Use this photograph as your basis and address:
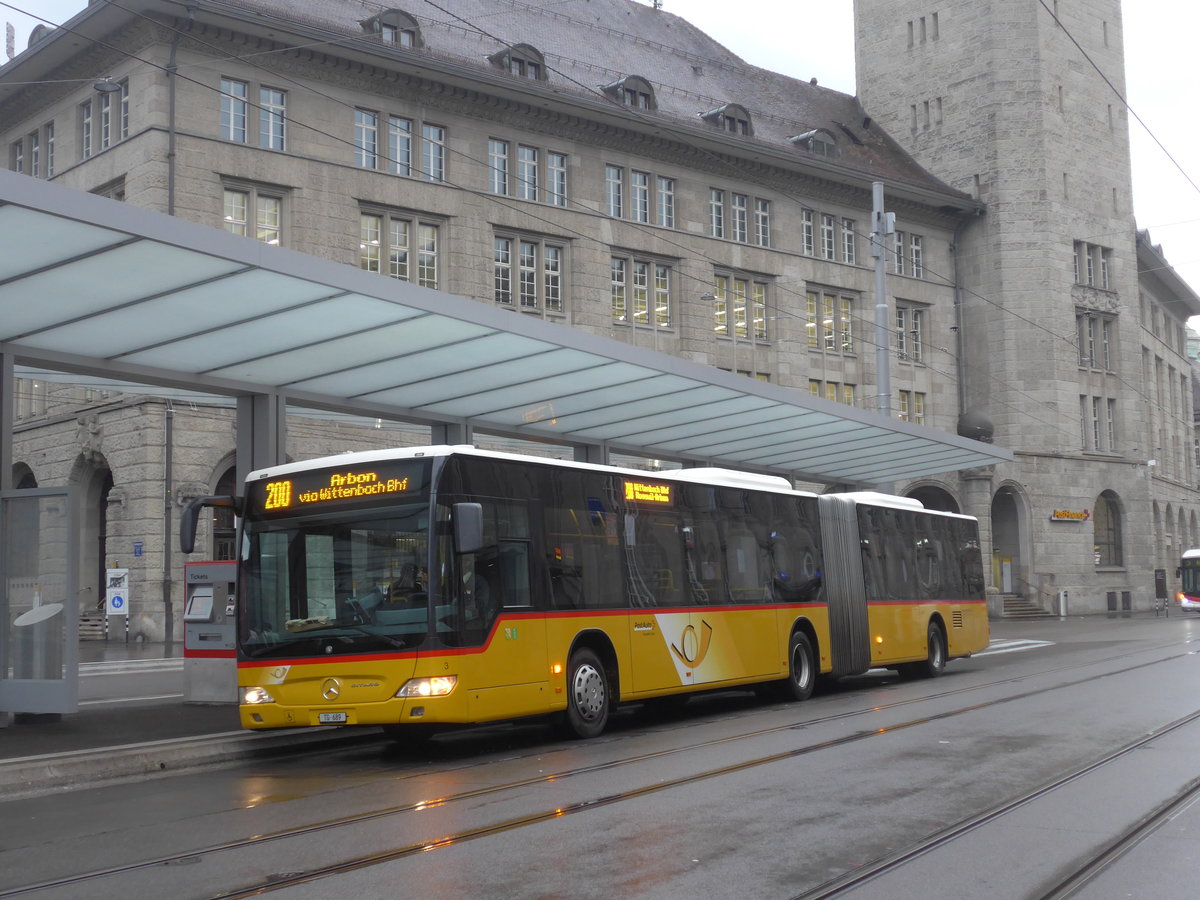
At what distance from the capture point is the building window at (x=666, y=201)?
4481 centimetres

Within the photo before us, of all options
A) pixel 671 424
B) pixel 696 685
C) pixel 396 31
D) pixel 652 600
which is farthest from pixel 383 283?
pixel 396 31

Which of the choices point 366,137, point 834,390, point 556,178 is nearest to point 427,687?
point 366,137

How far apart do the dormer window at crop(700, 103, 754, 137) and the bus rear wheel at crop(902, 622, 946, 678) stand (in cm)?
2824

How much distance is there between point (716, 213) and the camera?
46.7 metres

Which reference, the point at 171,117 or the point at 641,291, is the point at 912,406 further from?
the point at 171,117

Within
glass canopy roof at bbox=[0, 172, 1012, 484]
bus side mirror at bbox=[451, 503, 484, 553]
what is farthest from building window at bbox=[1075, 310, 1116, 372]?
bus side mirror at bbox=[451, 503, 484, 553]

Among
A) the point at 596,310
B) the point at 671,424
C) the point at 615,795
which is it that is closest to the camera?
the point at 615,795

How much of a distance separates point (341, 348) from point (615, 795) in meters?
7.64

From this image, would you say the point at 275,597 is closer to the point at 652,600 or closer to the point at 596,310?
the point at 652,600

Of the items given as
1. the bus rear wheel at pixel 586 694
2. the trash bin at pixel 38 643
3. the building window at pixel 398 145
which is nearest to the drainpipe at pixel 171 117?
the building window at pixel 398 145

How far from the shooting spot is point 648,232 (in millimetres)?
44031

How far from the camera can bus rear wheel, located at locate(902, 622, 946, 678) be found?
22484mm

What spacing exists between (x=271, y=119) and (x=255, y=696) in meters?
25.9

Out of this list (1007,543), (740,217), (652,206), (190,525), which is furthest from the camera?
(1007,543)
